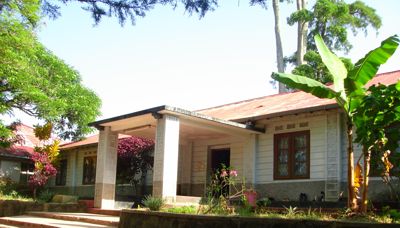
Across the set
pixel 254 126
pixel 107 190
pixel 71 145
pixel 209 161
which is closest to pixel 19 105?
pixel 71 145

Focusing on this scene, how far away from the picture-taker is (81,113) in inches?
919

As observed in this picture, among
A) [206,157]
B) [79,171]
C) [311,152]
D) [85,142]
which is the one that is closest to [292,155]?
[311,152]

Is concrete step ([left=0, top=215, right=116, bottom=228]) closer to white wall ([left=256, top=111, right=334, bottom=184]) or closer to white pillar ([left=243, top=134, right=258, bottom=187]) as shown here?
white pillar ([left=243, top=134, right=258, bottom=187])

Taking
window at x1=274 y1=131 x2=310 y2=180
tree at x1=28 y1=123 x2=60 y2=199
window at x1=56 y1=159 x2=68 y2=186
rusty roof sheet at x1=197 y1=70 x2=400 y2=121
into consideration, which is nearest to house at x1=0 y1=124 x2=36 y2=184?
window at x1=56 y1=159 x2=68 y2=186

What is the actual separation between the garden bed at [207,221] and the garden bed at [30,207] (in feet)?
18.3

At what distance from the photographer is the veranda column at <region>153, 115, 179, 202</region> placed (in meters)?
12.6

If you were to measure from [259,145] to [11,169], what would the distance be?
1538cm

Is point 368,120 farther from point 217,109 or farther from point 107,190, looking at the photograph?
point 217,109

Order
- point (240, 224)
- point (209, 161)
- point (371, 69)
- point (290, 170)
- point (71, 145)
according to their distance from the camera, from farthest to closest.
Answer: point (71, 145) < point (209, 161) < point (290, 170) < point (371, 69) < point (240, 224)

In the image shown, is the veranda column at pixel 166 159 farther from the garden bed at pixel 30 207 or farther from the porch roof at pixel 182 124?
the garden bed at pixel 30 207

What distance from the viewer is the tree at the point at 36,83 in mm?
12938

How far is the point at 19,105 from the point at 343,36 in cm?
1646

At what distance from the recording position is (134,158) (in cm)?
1928

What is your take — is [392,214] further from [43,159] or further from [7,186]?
[7,186]
